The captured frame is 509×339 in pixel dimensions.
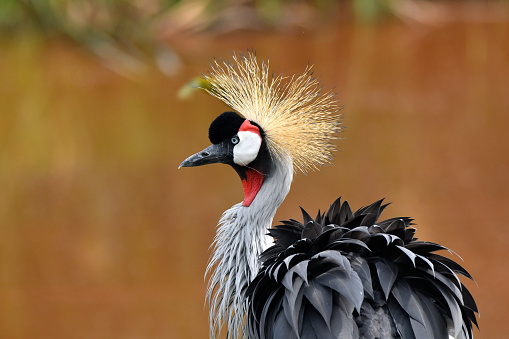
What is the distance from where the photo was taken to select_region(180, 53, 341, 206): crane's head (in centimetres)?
196

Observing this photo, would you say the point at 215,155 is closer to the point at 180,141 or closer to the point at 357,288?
the point at 357,288

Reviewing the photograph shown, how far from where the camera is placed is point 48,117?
14.4 ft

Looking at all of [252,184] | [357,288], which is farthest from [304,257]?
[252,184]

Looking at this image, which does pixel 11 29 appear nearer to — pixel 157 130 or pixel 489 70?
pixel 157 130

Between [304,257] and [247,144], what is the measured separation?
1.13 ft

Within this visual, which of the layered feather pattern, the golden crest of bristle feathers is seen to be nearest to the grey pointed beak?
the golden crest of bristle feathers

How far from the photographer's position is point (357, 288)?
162 cm

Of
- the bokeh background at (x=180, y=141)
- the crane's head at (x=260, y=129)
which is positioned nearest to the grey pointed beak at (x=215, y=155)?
the crane's head at (x=260, y=129)

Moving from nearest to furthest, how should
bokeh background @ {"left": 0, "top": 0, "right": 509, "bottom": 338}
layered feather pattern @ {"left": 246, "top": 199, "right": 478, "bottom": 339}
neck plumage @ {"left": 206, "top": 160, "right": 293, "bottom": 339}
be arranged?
layered feather pattern @ {"left": 246, "top": 199, "right": 478, "bottom": 339} < neck plumage @ {"left": 206, "top": 160, "right": 293, "bottom": 339} < bokeh background @ {"left": 0, "top": 0, "right": 509, "bottom": 338}

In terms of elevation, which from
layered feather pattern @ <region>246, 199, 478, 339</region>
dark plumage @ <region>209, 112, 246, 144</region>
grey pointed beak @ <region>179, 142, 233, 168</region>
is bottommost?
layered feather pattern @ <region>246, 199, 478, 339</region>

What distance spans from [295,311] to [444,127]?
2.90 meters

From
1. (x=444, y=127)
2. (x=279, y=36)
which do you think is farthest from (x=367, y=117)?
(x=279, y=36)

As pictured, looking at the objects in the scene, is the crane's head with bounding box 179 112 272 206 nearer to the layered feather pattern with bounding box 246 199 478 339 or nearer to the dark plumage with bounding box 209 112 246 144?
the dark plumage with bounding box 209 112 246 144

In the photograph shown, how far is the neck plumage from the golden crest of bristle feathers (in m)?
Answer: 0.06
